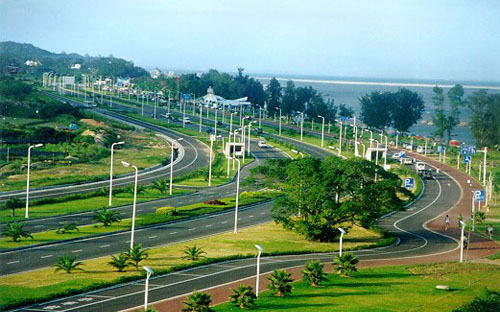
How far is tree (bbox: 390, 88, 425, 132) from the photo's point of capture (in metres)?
138

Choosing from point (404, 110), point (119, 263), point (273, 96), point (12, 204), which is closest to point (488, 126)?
point (404, 110)

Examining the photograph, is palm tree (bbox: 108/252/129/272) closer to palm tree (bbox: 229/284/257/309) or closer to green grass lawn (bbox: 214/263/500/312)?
green grass lawn (bbox: 214/263/500/312)

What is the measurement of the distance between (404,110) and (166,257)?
10316cm

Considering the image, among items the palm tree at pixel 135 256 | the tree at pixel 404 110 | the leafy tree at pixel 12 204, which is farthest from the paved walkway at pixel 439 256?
the tree at pixel 404 110

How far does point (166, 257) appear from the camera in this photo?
42.8 m

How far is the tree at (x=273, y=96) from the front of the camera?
15562 cm

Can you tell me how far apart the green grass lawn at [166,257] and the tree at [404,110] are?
85.0 m

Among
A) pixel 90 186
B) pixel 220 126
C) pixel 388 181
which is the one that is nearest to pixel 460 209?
pixel 388 181

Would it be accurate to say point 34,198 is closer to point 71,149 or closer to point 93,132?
point 71,149

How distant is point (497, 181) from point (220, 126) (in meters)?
66.6

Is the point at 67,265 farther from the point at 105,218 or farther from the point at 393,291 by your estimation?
the point at 393,291

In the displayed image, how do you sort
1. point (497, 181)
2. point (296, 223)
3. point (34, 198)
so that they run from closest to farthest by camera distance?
point (296, 223) → point (34, 198) → point (497, 181)

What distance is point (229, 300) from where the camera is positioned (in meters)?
33.9

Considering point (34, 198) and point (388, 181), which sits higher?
point (388, 181)
